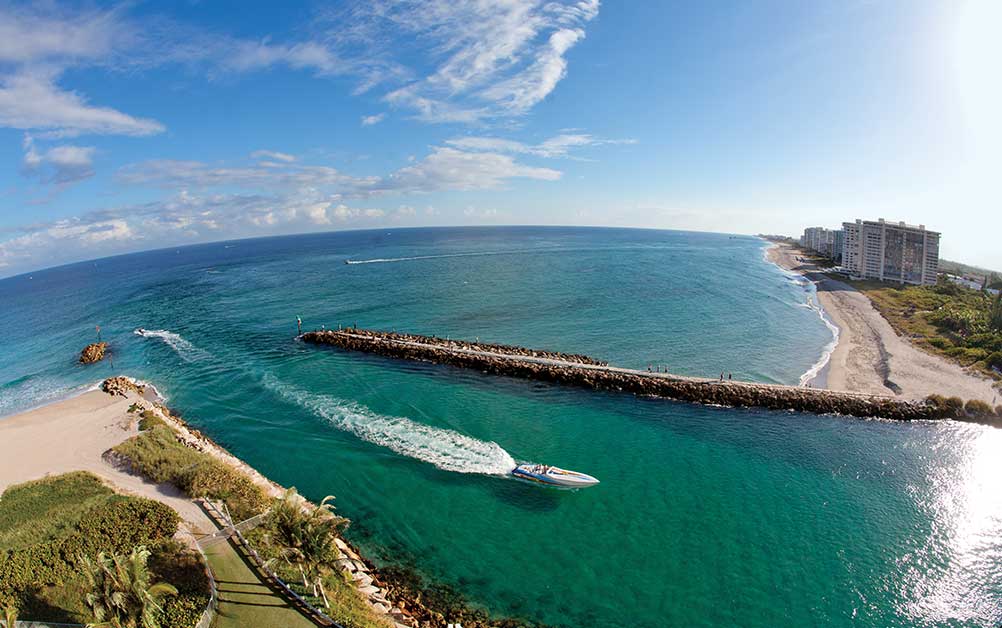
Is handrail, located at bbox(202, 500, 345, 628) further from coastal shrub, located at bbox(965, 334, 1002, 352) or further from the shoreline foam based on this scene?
coastal shrub, located at bbox(965, 334, 1002, 352)

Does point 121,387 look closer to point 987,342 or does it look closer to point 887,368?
point 887,368

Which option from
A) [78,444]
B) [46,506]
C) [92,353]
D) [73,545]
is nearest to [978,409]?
[73,545]

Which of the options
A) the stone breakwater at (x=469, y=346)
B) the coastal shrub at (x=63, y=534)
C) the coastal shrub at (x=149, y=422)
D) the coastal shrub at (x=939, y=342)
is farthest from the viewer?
the coastal shrub at (x=939, y=342)

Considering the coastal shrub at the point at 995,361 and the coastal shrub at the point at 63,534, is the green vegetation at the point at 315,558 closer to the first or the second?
the coastal shrub at the point at 63,534

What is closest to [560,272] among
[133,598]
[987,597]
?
[987,597]

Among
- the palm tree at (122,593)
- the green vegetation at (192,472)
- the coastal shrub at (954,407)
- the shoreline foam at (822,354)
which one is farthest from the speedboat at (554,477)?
the coastal shrub at (954,407)

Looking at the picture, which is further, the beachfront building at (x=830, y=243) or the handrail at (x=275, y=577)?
the beachfront building at (x=830, y=243)
